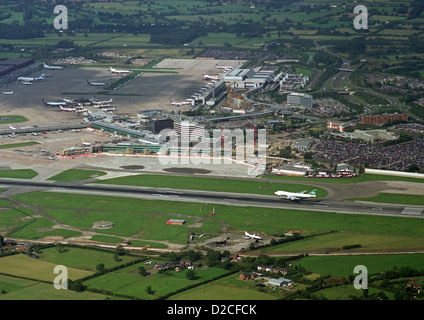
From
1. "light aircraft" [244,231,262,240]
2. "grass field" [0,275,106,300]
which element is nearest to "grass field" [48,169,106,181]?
"light aircraft" [244,231,262,240]

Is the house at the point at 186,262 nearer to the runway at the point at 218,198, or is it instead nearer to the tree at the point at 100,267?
the tree at the point at 100,267

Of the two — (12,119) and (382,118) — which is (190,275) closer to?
(382,118)

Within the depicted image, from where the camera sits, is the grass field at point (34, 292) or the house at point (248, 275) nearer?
the grass field at point (34, 292)

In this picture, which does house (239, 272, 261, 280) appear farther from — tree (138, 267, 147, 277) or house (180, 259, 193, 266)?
tree (138, 267, 147, 277)

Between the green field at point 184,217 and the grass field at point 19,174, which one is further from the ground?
the grass field at point 19,174

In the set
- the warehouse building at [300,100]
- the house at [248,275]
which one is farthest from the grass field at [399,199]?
the warehouse building at [300,100]

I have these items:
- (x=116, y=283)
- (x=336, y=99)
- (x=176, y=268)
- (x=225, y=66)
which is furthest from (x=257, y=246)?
(x=225, y=66)

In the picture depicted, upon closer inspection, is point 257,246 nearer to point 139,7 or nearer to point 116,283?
point 116,283

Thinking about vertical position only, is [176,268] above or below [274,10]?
below
